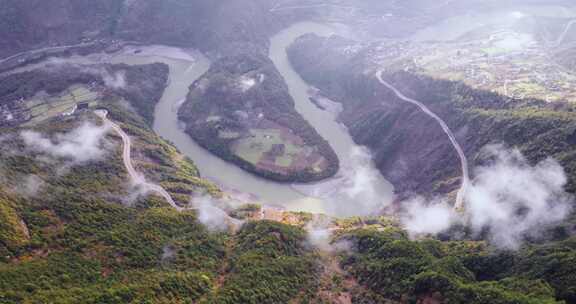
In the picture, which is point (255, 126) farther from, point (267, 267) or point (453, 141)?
point (267, 267)

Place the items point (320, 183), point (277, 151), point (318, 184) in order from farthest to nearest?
point (277, 151) < point (320, 183) < point (318, 184)

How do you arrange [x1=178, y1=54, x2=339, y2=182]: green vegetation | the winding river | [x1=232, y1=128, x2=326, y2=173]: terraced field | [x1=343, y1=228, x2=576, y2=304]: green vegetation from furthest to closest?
[x1=178, y1=54, x2=339, y2=182]: green vegetation
[x1=232, y1=128, x2=326, y2=173]: terraced field
the winding river
[x1=343, y1=228, x2=576, y2=304]: green vegetation

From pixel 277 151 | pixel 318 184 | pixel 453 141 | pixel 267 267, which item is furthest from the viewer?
pixel 277 151

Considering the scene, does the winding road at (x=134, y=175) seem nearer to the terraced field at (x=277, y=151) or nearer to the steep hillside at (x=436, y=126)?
the terraced field at (x=277, y=151)

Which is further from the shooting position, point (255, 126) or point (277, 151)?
point (255, 126)

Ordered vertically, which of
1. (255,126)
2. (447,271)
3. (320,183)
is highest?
(255,126)

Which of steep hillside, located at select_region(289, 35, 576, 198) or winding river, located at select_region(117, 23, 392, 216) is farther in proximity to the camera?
winding river, located at select_region(117, 23, 392, 216)

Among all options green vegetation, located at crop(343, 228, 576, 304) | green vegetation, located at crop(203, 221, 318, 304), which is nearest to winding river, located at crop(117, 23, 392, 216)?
green vegetation, located at crop(203, 221, 318, 304)

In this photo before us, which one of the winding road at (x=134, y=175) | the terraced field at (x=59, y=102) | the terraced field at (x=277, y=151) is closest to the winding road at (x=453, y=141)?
the terraced field at (x=277, y=151)

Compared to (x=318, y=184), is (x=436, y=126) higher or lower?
higher

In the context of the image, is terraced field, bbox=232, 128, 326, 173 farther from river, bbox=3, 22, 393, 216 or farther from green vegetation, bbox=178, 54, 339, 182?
river, bbox=3, 22, 393, 216

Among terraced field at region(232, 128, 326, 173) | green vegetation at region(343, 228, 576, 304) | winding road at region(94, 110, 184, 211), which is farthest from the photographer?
terraced field at region(232, 128, 326, 173)

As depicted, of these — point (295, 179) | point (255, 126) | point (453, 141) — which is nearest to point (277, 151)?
point (295, 179)
